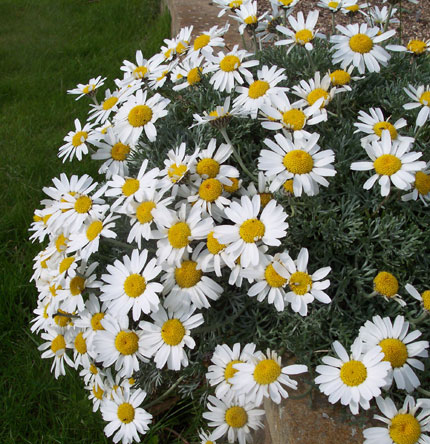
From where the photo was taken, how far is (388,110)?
86.0 inches

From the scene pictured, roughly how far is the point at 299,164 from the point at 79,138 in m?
1.13

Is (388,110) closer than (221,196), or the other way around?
(221,196)

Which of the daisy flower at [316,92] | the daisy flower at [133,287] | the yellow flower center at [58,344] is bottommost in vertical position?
the yellow flower center at [58,344]

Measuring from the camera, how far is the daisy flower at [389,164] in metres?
1.62

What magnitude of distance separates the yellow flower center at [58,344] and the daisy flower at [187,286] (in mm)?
698

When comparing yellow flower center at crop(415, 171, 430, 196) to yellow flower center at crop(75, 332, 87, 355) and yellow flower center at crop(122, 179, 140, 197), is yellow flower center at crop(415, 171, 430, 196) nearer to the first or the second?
yellow flower center at crop(122, 179, 140, 197)

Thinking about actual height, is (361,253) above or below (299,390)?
above

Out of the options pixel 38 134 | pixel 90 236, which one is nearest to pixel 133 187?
pixel 90 236

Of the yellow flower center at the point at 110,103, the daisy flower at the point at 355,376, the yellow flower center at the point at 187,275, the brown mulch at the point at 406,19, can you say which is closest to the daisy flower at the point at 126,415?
the yellow flower center at the point at 187,275

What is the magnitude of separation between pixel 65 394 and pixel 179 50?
171 centimetres

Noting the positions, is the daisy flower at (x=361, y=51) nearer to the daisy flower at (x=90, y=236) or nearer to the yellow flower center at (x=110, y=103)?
the yellow flower center at (x=110, y=103)

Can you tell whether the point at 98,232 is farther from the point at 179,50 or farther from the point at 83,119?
the point at 83,119

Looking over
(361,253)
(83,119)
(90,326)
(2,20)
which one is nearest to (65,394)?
(90,326)

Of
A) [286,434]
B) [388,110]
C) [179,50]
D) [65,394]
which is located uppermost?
[179,50]
